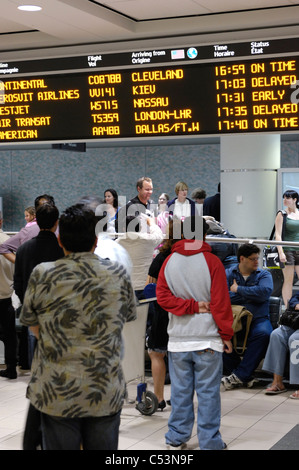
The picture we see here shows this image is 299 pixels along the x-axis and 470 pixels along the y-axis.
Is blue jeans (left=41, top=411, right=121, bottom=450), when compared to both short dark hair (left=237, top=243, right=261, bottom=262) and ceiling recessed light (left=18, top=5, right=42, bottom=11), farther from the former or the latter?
ceiling recessed light (left=18, top=5, right=42, bottom=11)

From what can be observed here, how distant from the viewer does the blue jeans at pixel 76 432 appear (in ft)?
9.70

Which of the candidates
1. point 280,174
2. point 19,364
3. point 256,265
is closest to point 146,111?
point 256,265

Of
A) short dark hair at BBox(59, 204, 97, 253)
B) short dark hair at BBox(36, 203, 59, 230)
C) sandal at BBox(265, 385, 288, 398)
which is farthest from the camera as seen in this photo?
sandal at BBox(265, 385, 288, 398)

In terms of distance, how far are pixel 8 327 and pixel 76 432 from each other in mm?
4555

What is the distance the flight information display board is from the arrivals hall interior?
1 cm

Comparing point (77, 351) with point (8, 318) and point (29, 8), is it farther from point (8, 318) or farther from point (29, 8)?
point (8, 318)

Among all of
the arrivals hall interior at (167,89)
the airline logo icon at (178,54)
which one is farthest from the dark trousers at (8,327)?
the airline logo icon at (178,54)

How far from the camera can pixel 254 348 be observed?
22.1 feet

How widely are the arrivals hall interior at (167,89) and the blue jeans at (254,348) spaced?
0.52 feet

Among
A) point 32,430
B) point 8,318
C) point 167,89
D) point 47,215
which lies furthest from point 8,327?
point 32,430

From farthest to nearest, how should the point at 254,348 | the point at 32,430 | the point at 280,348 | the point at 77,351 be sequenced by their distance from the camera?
1. the point at 254,348
2. the point at 280,348
3. the point at 32,430
4. the point at 77,351

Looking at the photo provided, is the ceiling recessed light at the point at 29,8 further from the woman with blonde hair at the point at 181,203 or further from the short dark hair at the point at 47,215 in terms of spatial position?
the woman with blonde hair at the point at 181,203

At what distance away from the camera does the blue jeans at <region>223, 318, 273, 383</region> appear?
6.73m

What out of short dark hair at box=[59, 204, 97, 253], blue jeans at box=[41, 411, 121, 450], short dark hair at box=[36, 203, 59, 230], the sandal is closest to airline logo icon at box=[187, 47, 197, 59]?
short dark hair at box=[36, 203, 59, 230]
